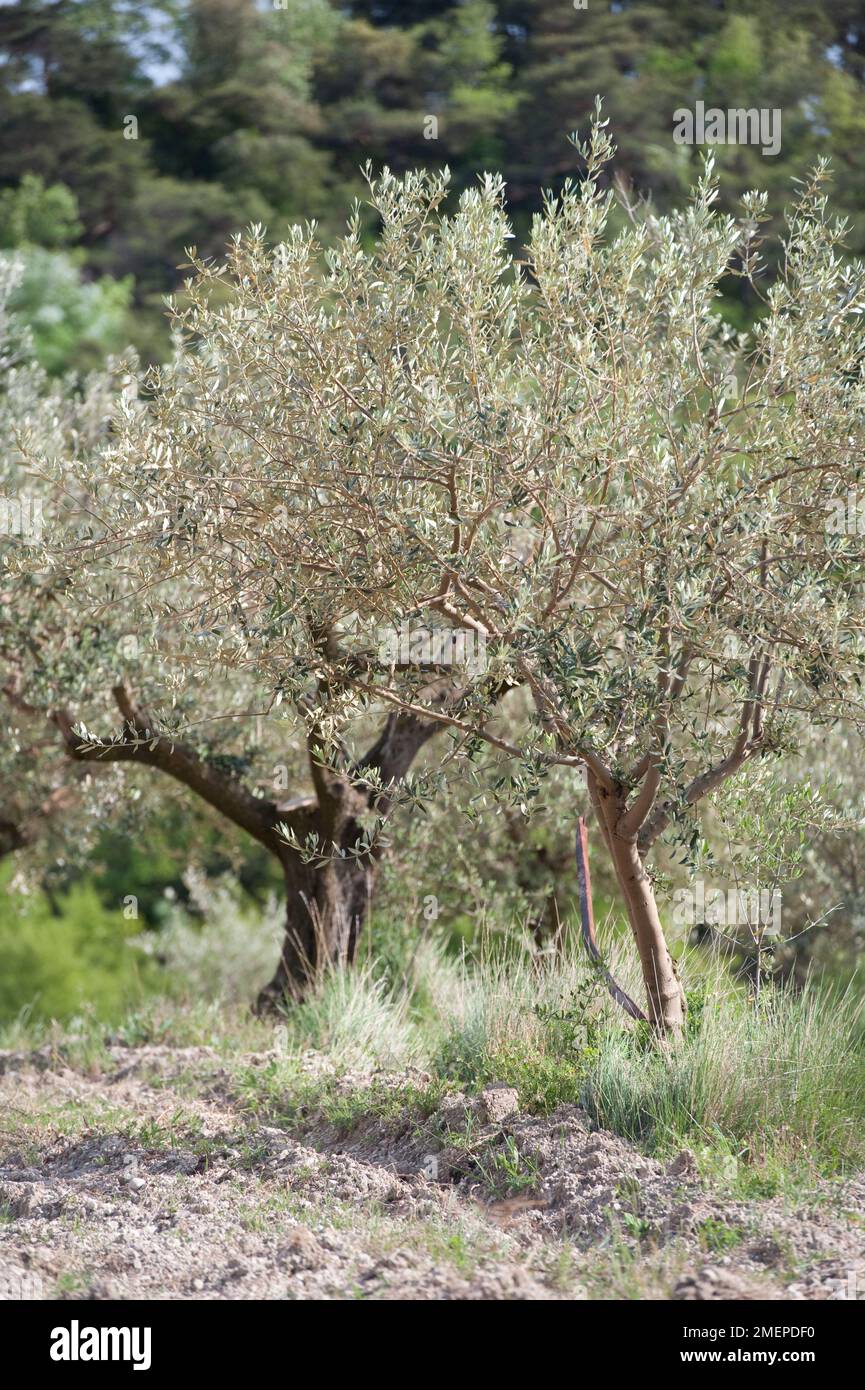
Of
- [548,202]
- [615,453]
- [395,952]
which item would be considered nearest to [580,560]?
[615,453]

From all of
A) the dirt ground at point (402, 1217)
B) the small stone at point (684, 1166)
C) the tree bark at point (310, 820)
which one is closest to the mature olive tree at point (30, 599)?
the tree bark at point (310, 820)

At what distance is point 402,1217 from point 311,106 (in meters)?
36.7

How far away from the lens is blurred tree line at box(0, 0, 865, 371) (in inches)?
1256

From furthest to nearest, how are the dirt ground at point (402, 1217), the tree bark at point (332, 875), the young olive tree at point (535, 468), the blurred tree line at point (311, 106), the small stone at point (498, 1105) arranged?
1. the blurred tree line at point (311, 106)
2. the tree bark at point (332, 875)
3. the small stone at point (498, 1105)
4. the young olive tree at point (535, 468)
5. the dirt ground at point (402, 1217)

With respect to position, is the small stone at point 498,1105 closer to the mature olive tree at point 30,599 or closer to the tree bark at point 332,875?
the tree bark at point 332,875

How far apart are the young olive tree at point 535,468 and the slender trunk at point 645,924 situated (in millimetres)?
255

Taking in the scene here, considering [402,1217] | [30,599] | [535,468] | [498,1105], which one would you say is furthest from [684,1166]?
[30,599]

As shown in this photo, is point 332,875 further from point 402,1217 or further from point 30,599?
point 402,1217

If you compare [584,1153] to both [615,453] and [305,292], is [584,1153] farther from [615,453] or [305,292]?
[305,292]

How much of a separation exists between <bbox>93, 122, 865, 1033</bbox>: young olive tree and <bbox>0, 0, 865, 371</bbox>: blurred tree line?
82.4ft

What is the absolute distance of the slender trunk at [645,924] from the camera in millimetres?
6008

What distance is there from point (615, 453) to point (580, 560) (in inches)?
18.8
